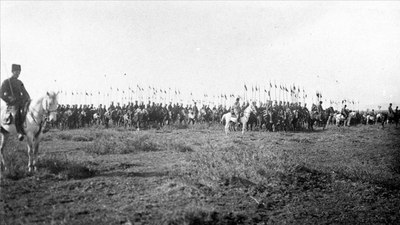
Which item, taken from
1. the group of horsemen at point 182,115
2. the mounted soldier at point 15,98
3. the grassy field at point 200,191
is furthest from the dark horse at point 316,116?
the mounted soldier at point 15,98

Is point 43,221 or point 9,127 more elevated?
point 9,127

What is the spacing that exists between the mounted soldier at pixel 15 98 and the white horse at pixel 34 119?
17 centimetres

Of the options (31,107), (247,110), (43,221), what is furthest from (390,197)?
(247,110)

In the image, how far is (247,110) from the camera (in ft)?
73.9

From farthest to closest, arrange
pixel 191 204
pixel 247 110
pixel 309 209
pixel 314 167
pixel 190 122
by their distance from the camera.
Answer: pixel 190 122, pixel 247 110, pixel 314 167, pixel 309 209, pixel 191 204

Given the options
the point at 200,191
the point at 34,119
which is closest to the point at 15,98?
the point at 34,119

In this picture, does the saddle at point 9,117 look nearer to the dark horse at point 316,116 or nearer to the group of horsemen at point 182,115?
the group of horsemen at point 182,115

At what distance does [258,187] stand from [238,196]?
0.82 m

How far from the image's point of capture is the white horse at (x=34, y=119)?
793cm

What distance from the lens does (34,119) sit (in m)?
8.09

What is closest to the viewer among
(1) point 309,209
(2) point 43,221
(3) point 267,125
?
(2) point 43,221

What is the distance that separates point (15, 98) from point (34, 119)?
73 centimetres

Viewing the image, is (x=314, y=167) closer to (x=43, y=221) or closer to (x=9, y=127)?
(x=43, y=221)

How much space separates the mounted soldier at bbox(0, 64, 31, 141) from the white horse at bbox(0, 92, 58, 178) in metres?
0.17
